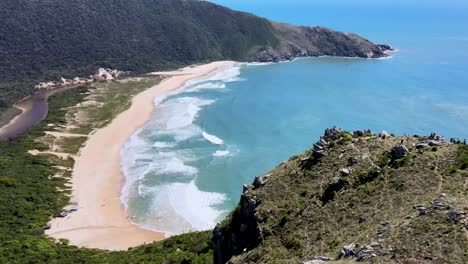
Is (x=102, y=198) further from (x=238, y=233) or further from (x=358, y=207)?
(x=358, y=207)

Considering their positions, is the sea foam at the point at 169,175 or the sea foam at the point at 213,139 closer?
the sea foam at the point at 169,175

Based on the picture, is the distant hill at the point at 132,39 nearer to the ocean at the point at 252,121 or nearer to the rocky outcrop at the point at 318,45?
the rocky outcrop at the point at 318,45

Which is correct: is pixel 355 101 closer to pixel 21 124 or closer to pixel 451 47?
pixel 21 124

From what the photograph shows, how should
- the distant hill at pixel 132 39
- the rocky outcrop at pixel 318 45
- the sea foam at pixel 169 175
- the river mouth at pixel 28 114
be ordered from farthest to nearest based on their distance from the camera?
the rocky outcrop at pixel 318 45
the distant hill at pixel 132 39
the river mouth at pixel 28 114
the sea foam at pixel 169 175

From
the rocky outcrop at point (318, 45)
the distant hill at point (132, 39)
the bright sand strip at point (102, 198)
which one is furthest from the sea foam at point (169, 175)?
the rocky outcrop at point (318, 45)

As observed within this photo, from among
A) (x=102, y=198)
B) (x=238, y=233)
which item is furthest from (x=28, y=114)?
(x=238, y=233)

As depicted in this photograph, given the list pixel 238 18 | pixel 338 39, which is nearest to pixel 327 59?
pixel 338 39
